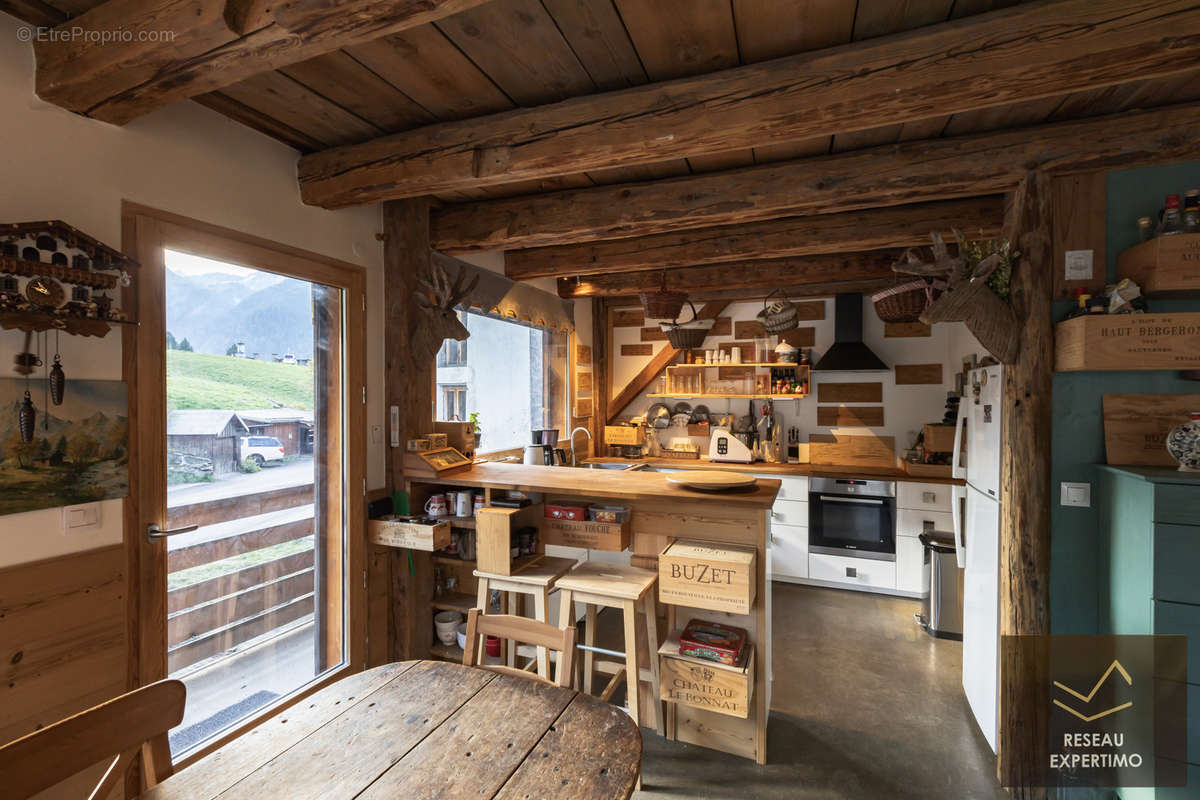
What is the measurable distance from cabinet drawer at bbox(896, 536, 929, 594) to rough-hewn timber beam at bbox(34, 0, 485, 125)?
4.37 m

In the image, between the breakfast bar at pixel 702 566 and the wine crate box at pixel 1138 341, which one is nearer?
the wine crate box at pixel 1138 341

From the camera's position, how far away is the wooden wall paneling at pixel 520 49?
1.52 meters

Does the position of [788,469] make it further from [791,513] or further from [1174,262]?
[1174,262]

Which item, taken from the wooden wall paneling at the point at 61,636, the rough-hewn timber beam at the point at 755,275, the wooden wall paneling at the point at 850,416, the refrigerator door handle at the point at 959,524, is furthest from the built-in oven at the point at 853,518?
the wooden wall paneling at the point at 61,636

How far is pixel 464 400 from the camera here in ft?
12.6

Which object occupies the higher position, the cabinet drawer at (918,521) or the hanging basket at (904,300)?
the hanging basket at (904,300)

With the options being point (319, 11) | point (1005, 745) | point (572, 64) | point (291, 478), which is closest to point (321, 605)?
point (291, 478)

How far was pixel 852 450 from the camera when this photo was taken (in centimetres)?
477

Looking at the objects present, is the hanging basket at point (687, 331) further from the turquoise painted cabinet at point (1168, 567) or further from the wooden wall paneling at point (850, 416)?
the turquoise painted cabinet at point (1168, 567)

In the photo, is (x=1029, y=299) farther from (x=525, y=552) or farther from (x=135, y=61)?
(x=135, y=61)

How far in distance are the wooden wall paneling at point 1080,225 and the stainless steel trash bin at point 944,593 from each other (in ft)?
6.56

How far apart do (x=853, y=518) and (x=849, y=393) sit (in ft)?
3.99

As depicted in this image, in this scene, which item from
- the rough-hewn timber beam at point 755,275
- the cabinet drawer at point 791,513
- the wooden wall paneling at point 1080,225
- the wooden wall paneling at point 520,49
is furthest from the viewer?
the cabinet drawer at point 791,513

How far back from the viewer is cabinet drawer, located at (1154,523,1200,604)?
1.68m
